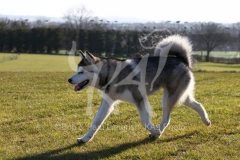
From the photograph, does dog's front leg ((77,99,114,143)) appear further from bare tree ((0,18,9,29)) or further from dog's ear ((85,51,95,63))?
bare tree ((0,18,9,29))

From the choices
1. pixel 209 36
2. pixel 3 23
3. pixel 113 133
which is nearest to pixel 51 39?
pixel 3 23

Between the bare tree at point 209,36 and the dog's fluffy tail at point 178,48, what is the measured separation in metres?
59.6

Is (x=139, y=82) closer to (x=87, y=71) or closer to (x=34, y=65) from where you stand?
(x=87, y=71)

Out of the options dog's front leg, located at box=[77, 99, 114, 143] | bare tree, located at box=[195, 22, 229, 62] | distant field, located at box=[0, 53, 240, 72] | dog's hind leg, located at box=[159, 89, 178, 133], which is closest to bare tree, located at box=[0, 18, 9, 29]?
distant field, located at box=[0, 53, 240, 72]

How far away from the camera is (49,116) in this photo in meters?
8.26

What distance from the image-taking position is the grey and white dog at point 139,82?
607 cm

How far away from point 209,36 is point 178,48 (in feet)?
218

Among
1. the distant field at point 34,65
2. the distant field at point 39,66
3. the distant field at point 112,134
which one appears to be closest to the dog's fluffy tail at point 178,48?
the distant field at point 112,134

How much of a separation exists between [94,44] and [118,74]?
5342cm

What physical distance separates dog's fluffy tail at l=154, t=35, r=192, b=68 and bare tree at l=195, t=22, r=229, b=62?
59569 millimetres

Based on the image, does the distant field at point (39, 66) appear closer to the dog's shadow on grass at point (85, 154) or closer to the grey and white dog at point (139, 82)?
the grey and white dog at point (139, 82)

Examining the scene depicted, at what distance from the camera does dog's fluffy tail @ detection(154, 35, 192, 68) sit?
6.98 metres

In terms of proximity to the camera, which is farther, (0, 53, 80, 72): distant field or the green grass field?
(0, 53, 80, 72): distant field

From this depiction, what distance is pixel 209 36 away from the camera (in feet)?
231
